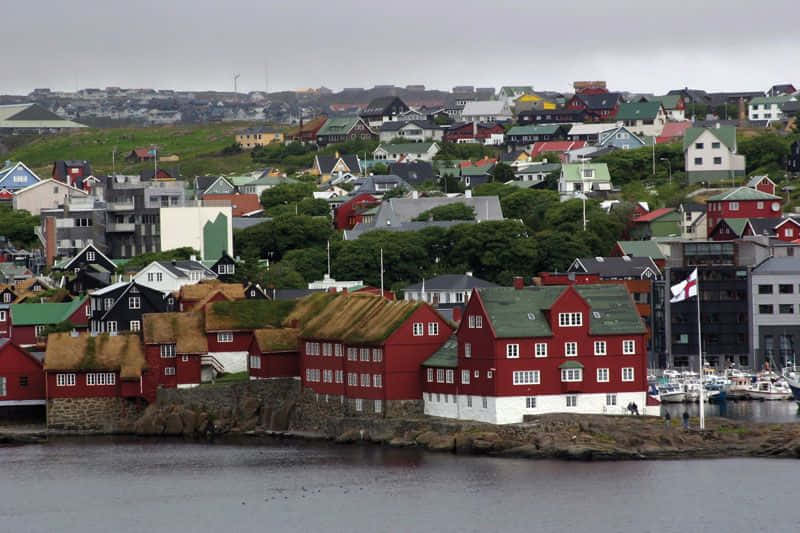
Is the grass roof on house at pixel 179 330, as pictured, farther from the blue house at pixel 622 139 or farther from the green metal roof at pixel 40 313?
the blue house at pixel 622 139

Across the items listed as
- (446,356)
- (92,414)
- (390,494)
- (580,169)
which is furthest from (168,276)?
(580,169)

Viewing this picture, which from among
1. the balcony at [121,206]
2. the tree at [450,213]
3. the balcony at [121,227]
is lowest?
the balcony at [121,227]

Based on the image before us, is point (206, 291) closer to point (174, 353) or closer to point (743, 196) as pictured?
point (174, 353)

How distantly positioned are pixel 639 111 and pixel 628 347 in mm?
93173

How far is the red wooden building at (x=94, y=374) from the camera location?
73.0 meters

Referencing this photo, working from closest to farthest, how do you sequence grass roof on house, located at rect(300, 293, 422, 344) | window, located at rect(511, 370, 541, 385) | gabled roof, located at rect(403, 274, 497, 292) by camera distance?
window, located at rect(511, 370, 541, 385) → grass roof on house, located at rect(300, 293, 422, 344) → gabled roof, located at rect(403, 274, 497, 292)

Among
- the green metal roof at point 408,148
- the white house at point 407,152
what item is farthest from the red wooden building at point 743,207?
the green metal roof at point 408,148

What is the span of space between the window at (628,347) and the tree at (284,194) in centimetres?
6496

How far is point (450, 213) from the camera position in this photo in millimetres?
111562

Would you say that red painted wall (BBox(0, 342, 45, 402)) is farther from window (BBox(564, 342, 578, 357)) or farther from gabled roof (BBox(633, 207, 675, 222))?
gabled roof (BBox(633, 207, 675, 222))

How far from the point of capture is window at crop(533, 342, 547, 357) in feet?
206

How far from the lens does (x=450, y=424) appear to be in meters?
63.2

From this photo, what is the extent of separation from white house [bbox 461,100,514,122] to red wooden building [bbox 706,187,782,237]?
7439 centimetres

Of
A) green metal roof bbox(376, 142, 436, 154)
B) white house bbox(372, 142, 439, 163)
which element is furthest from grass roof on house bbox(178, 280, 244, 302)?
green metal roof bbox(376, 142, 436, 154)
